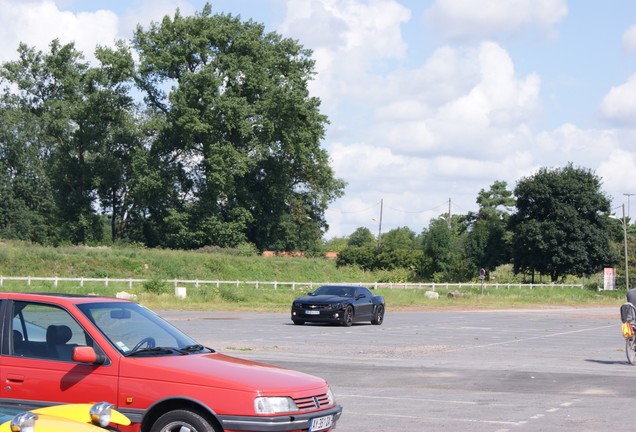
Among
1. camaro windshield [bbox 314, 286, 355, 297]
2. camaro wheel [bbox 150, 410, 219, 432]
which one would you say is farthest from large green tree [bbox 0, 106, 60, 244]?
camaro wheel [bbox 150, 410, 219, 432]

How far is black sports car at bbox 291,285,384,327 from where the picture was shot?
31750 mm

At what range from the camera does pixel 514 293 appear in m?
69.7

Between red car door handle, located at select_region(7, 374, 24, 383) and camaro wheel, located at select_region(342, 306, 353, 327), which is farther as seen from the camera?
camaro wheel, located at select_region(342, 306, 353, 327)

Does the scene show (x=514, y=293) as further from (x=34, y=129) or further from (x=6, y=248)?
(x=34, y=129)

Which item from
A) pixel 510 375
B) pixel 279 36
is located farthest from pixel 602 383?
pixel 279 36

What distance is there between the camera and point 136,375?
315 inches

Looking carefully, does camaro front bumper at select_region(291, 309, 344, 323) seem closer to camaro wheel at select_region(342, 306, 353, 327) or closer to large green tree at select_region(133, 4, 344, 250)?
camaro wheel at select_region(342, 306, 353, 327)

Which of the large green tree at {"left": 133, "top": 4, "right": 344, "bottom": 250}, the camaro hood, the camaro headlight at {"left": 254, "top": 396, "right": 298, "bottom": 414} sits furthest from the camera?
the large green tree at {"left": 133, "top": 4, "right": 344, "bottom": 250}

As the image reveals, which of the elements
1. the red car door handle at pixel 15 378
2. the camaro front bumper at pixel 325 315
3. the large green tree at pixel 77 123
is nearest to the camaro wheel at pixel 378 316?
the camaro front bumper at pixel 325 315

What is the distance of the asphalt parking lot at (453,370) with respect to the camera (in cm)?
1198

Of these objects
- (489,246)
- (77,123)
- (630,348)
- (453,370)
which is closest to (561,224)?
(489,246)

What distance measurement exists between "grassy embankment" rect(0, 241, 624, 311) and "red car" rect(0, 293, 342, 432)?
110ft

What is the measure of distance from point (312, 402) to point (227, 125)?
6802 cm

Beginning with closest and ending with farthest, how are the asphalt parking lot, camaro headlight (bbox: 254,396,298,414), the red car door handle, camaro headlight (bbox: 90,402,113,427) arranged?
1. camaro headlight (bbox: 90,402,113,427)
2. camaro headlight (bbox: 254,396,298,414)
3. the red car door handle
4. the asphalt parking lot
